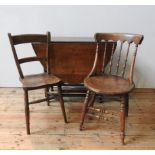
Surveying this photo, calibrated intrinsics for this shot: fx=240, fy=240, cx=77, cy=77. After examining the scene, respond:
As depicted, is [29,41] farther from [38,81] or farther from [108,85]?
[108,85]

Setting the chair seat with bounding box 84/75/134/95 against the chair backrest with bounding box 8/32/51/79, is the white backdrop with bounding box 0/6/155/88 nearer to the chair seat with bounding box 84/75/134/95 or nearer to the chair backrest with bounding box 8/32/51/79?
the chair backrest with bounding box 8/32/51/79

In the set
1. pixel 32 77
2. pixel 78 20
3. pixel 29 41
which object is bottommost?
pixel 32 77

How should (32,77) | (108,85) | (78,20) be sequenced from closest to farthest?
(108,85) → (32,77) → (78,20)

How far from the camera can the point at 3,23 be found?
3023 millimetres

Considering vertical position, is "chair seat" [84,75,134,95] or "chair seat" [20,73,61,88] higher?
"chair seat" [84,75,134,95]

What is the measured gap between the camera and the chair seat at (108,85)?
6.66ft

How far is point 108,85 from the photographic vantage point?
7.05 feet

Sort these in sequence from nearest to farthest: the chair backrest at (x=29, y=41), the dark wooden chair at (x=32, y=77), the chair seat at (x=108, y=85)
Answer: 1. the chair seat at (x=108, y=85)
2. the dark wooden chair at (x=32, y=77)
3. the chair backrest at (x=29, y=41)

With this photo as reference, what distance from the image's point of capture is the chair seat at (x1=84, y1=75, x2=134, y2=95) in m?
2.03

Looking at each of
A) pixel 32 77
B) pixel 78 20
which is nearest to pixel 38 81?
pixel 32 77

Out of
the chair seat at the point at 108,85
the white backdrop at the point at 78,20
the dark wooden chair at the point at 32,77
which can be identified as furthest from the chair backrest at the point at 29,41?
the white backdrop at the point at 78,20

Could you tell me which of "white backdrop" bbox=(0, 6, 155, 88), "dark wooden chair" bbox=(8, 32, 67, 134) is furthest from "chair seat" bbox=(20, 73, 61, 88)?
"white backdrop" bbox=(0, 6, 155, 88)

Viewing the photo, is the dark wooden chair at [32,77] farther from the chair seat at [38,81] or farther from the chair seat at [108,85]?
the chair seat at [108,85]

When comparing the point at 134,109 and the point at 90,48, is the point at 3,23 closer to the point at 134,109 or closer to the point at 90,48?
the point at 90,48
